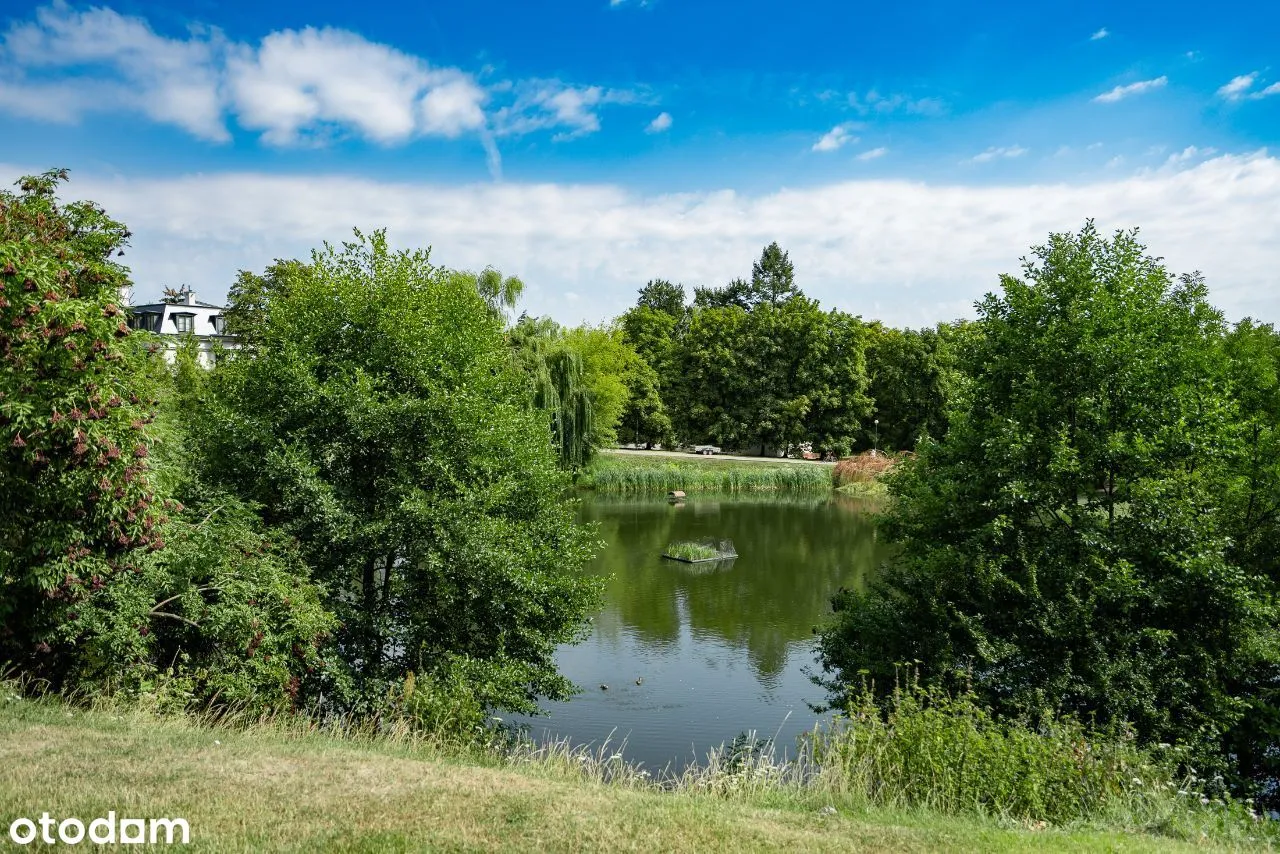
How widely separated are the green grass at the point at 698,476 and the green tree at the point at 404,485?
3162cm

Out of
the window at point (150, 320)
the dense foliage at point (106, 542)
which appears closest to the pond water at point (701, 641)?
the dense foliage at point (106, 542)

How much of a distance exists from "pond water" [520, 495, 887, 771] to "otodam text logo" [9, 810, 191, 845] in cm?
906

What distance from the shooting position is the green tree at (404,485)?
13.7 m

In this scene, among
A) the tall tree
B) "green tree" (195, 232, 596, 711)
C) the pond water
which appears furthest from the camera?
the tall tree

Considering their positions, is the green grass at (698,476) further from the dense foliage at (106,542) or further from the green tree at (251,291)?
the dense foliage at (106,542)

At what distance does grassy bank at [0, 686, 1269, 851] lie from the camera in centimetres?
609

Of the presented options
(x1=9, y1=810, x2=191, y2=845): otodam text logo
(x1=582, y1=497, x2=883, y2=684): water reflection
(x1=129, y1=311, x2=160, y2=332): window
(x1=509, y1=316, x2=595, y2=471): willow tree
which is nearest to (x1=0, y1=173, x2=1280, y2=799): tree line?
Answer: (x1=582, y1=497, x2=883, y2=684): water reflection

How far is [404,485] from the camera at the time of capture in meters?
14.3

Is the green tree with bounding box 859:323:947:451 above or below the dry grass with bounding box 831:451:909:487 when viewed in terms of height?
above

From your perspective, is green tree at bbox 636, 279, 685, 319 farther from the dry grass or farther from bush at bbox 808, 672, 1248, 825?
bush at bbox 808, 672, 1248, 825

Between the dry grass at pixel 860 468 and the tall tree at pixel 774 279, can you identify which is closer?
the dry grass at pixel 860 468

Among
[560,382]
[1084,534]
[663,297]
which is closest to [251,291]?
[560,382]

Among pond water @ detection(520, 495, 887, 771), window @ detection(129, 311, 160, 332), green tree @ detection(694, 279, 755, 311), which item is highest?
green tree @ detection(694, 279, 755, 311)

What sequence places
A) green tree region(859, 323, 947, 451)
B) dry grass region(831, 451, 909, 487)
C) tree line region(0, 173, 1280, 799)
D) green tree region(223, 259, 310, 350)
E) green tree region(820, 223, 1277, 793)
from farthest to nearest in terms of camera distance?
1. green tree region(859, 323, 947, 451)
2. dry grass region(831, 451, 909, 487)
3. green tree region(223, 259, 310, 350)
4. green tree region(820, 223, 1277, 793)
5. tree line region(0, 173, 1280, 799)
